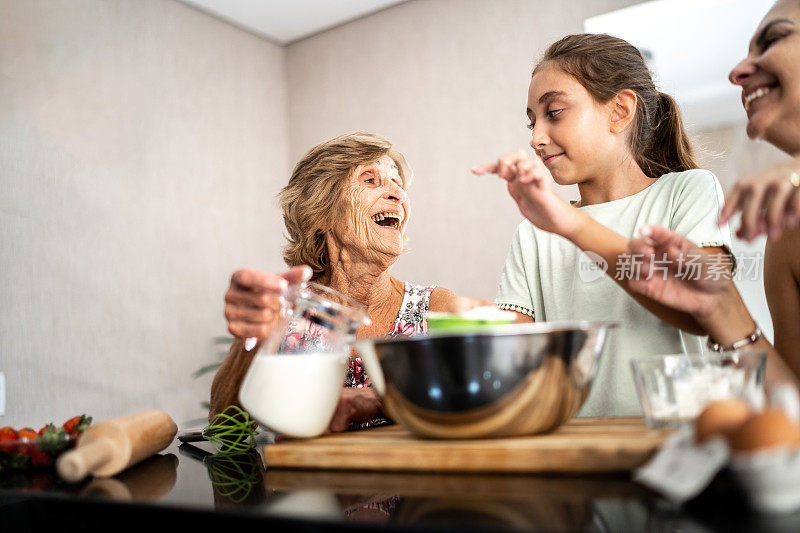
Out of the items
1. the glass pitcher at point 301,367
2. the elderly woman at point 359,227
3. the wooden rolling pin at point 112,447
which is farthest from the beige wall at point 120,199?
the glass pitcher at point 301,367

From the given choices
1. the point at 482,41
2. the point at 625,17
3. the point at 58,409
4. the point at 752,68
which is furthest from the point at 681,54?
the point at 58,409

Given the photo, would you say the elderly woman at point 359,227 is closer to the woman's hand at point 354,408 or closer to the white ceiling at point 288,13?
the woman's hand at point 354,408

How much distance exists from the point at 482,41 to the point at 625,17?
27.5 inches

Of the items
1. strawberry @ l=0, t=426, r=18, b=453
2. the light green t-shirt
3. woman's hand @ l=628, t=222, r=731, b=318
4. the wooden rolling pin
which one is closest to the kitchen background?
the light green t-shirt

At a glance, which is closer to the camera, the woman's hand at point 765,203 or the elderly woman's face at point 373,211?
the woman's hand at point 765,203

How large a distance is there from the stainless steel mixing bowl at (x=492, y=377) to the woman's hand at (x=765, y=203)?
172mm

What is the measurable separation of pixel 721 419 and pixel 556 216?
0.48 metres

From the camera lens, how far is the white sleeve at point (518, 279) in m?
1.29

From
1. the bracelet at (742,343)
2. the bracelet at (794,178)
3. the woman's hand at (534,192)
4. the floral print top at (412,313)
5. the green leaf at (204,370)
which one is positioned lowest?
the green leaf at (204,370)

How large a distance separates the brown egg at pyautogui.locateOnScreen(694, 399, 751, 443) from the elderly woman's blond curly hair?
1.37 meters

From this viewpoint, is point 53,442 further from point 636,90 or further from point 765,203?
point 636,90

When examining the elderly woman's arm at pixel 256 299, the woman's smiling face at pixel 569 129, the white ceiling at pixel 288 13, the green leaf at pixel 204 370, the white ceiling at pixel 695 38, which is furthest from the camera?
the white ceiling at pixel 288 13

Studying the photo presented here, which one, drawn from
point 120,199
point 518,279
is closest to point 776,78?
point 518,279

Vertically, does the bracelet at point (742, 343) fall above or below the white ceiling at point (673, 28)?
below
